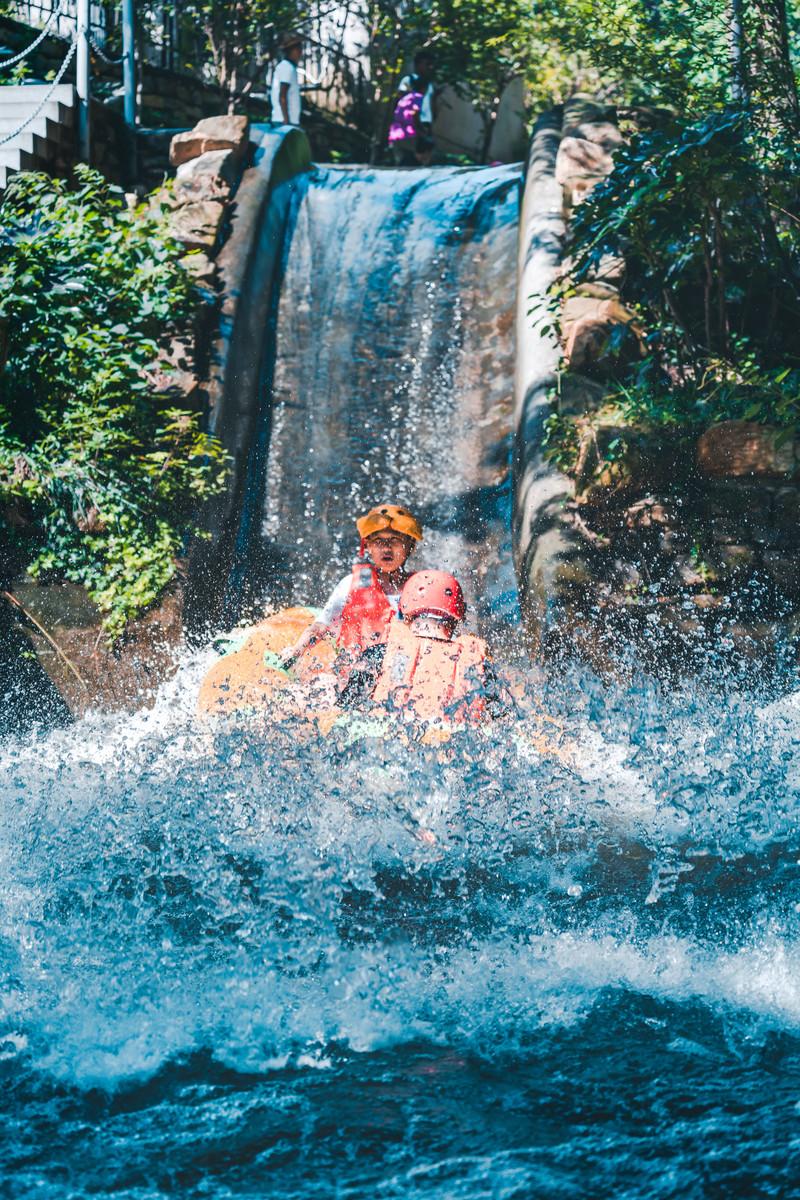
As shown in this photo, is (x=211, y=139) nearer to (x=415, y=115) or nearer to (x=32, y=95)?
(x=32, y=95)

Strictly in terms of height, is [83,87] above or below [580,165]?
above

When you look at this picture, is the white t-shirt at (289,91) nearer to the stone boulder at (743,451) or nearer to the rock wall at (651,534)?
the rock wall at (651,534)

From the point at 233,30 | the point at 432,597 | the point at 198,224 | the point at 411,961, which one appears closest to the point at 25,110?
the point at 198,224

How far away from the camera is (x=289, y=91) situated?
1292 centimetres

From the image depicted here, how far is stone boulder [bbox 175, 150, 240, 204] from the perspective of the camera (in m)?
9.80

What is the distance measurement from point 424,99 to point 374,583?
33.8 ft

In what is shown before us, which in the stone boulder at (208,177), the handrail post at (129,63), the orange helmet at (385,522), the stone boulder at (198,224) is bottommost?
the orange helmet at (385,522)

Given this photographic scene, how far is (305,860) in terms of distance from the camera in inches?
163

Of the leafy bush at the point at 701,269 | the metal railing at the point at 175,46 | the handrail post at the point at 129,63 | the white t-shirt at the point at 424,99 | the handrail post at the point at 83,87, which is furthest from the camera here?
the white t-shirt at the point at 424,99

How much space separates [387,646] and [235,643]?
5.21 ft

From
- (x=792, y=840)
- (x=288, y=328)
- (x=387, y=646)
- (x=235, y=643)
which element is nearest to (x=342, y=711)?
(x=387, y=646)

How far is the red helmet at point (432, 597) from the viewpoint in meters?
4.70

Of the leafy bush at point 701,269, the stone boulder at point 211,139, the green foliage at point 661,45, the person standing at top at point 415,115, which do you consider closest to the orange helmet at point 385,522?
the leafy bush at point 701,269

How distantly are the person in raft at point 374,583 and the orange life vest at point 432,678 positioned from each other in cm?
41
